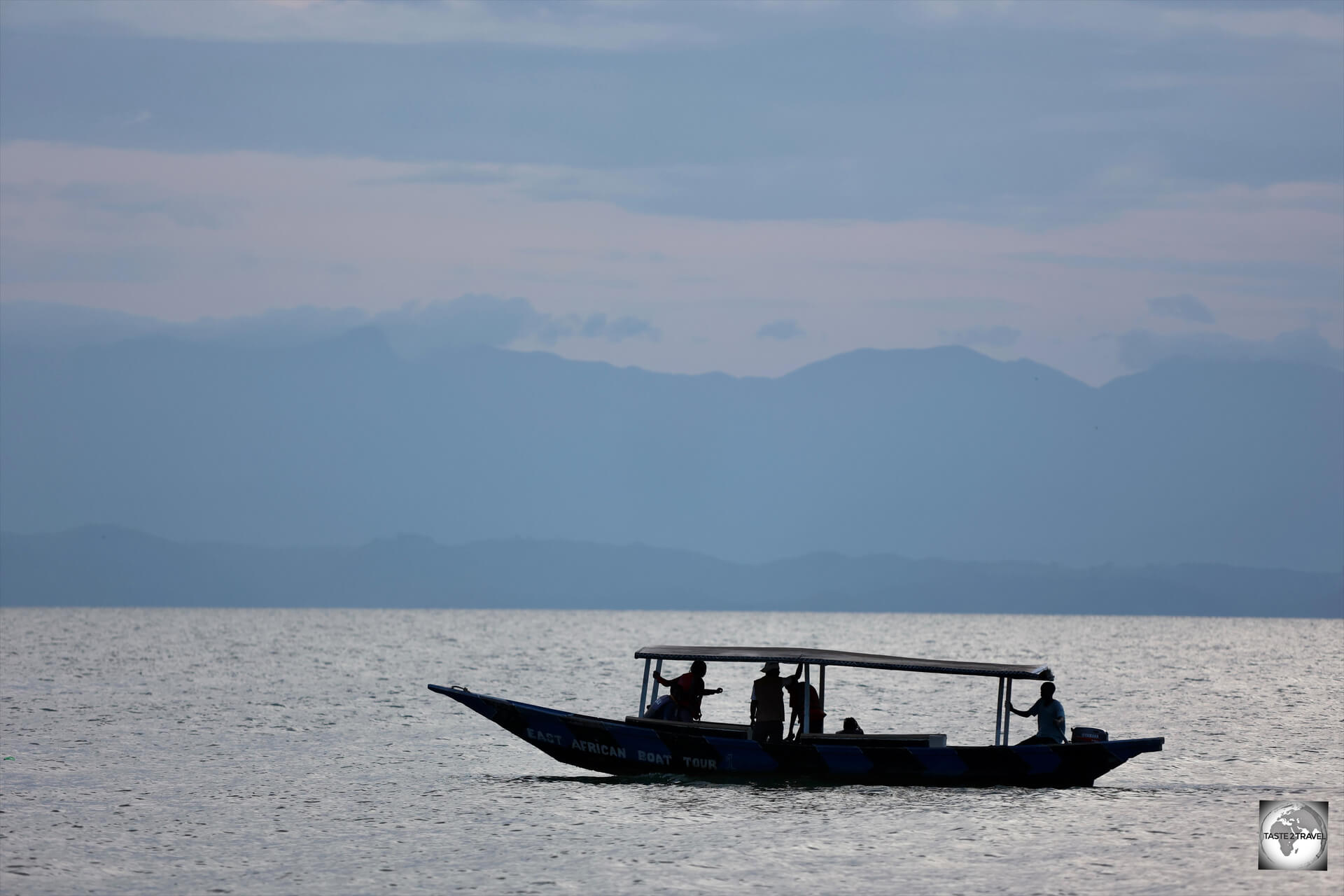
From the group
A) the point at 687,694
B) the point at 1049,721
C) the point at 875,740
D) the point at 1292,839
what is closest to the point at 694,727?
the point at 687,694

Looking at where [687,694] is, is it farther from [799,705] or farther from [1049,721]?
[1049,721]

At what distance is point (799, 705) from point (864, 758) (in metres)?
1.75

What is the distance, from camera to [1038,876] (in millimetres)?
23828

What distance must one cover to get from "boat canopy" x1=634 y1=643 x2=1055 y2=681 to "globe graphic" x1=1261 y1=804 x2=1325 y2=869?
457 centimetres

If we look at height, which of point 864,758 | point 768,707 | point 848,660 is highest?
point 848,660

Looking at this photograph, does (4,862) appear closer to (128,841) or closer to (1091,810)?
(128,841)

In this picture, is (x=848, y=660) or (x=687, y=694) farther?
(x=687, y=694)

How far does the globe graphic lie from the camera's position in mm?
25141

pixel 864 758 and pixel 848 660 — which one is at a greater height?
pixel 848 660

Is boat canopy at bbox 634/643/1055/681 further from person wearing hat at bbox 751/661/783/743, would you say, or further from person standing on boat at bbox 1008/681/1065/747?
person standing on boat at bbox 1008/681/1065/747

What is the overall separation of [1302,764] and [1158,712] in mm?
20188

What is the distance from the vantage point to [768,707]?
30.5 m

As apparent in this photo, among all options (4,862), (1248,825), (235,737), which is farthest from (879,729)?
(4,862)

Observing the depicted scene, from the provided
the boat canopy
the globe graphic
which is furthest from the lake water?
the boat canopy
